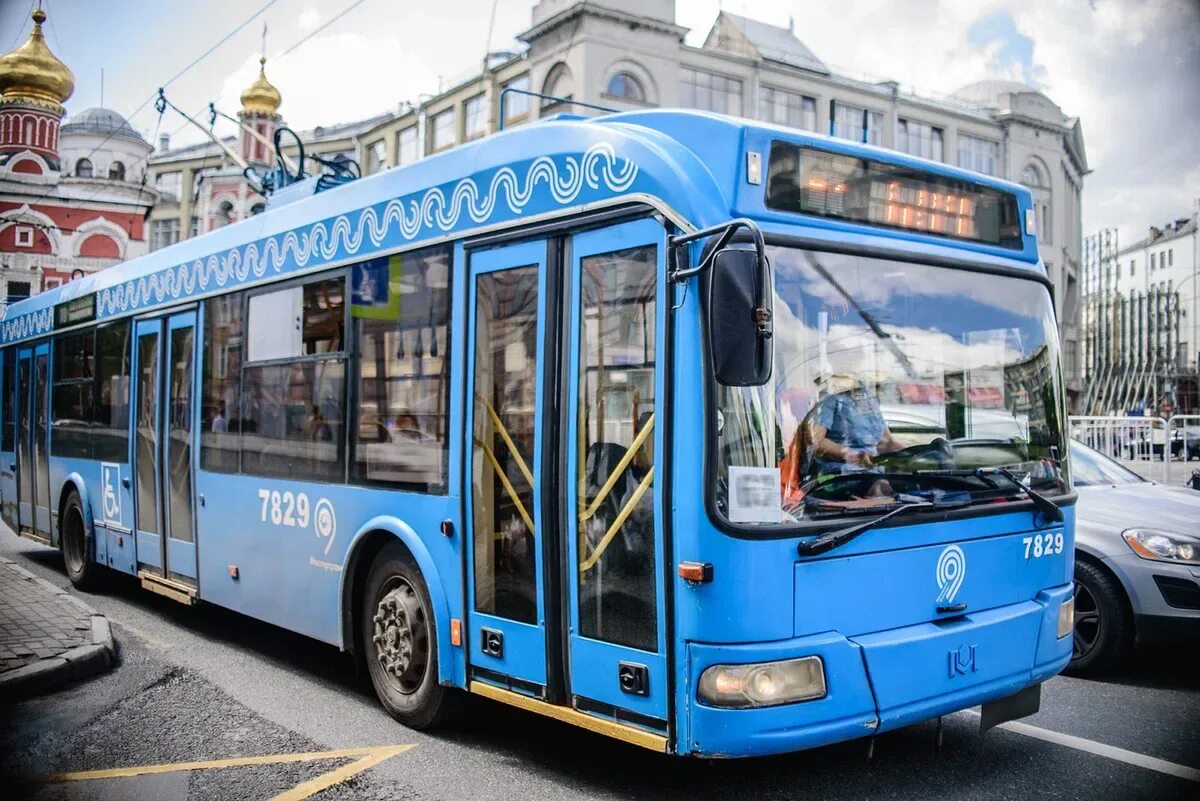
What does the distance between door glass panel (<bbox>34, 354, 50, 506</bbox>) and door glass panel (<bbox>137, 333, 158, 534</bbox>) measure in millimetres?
2932

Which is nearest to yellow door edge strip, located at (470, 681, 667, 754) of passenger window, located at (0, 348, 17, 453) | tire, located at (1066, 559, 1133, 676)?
tire, located at (1066, 559, 1133, 676)

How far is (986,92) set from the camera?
57062 millimetres

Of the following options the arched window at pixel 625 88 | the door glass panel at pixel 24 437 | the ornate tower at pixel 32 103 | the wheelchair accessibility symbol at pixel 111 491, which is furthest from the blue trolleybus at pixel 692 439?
the arched window at pixel 625 88

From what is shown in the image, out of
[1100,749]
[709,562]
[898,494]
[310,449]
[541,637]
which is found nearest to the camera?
[709,562]

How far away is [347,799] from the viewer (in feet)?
15.4

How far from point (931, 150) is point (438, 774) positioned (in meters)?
55.0

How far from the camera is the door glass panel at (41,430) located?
1145 centimetres

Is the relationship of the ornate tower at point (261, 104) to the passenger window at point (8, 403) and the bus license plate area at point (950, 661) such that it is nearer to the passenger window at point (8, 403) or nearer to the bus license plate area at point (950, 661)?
the passenger window at point (8, 403)

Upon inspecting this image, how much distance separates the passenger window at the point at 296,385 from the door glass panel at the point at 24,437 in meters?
5.87

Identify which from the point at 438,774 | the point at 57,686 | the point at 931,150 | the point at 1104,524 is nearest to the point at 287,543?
the point at 57,686

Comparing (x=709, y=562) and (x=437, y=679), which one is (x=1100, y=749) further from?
(x=437, y=679)

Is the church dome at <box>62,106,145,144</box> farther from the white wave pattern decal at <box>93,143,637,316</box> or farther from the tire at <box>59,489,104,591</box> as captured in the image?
the white wave pattern decal at <box>93,143,637,316</box>

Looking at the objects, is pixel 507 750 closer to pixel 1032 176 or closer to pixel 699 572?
pixel 699 572

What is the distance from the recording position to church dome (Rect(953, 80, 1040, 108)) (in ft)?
183
